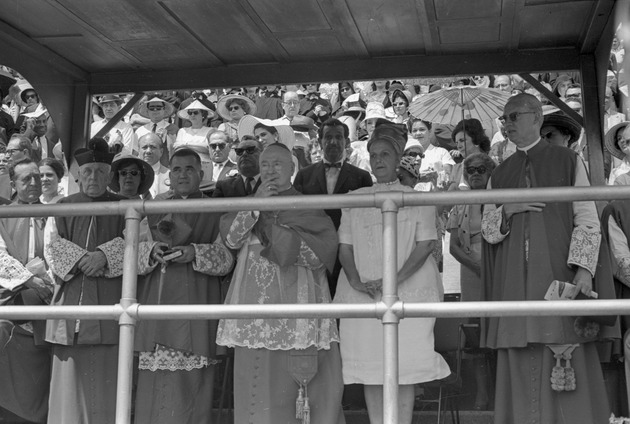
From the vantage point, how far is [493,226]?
A: 5.20 metres

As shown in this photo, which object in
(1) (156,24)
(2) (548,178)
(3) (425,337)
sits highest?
(1) (156,24)

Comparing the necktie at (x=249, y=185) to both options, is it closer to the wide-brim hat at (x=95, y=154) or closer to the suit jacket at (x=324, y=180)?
the suit jacket at (x=324, y=180)

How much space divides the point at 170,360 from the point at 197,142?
4.58 m

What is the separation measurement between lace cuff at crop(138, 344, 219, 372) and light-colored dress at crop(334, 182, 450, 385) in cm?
90

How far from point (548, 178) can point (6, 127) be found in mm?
7985

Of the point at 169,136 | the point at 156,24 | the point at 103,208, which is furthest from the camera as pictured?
the point at 169,136

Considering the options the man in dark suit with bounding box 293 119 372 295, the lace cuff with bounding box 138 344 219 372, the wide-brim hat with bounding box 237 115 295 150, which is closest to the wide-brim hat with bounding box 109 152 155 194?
the man in dark suit with bounding box 293 119 372 295

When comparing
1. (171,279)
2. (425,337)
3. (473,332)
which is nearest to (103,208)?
(171,279)

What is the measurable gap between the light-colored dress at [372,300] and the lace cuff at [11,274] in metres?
2.16

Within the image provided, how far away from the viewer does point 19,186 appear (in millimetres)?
6523

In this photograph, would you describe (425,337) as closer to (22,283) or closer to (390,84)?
(22,283)

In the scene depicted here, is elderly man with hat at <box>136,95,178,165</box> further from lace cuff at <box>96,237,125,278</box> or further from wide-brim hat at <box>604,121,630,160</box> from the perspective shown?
wide-brim hat at <box>604,121,630,160</box>

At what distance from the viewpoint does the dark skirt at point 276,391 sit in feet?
16.6

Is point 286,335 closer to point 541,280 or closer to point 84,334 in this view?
point 84,334
